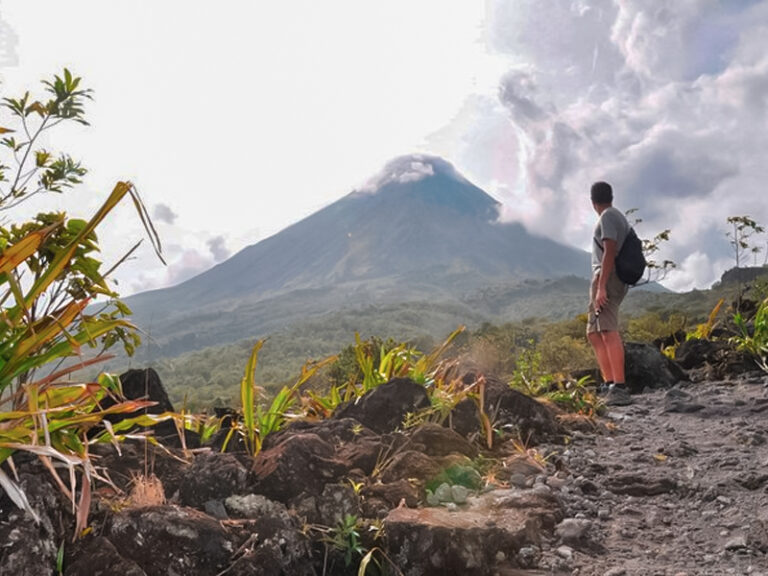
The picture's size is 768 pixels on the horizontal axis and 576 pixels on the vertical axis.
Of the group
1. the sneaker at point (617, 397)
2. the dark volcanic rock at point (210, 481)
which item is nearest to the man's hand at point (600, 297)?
the sneaker at point (617, 397)

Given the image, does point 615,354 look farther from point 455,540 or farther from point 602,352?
point 455,540

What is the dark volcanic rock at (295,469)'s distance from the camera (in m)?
2.52

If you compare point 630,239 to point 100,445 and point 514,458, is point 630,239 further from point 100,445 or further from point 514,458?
point 100,445

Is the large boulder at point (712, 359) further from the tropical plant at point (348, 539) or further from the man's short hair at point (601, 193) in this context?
the tropical plant at point (348, 539)

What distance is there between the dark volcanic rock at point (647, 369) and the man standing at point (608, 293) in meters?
1.28

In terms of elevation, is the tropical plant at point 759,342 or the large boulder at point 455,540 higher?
the large boulder at point 455,540

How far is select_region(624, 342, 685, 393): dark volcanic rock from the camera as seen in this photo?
758 centimetres

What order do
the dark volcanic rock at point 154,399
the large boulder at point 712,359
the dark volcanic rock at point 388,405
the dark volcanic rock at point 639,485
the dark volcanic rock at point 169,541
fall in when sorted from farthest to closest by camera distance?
the large boulder at point 712,359, the dark volcanic rock at point 388,405, the dark volcanic rock at point 639,485, the dark volcanic rock at point 154,399, the dark volcanic rock at point 169,541

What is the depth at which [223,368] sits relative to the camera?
8438cm

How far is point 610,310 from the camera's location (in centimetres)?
623

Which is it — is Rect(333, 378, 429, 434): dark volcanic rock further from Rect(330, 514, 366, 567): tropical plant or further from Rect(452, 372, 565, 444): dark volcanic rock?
Rect(330, 514, 366, 567): tropical plant

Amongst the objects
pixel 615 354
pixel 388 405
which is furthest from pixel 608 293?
pixel 388 405

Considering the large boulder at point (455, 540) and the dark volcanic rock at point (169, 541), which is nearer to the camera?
the dark volcanic rock at point (169, 541)

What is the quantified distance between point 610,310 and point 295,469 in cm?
453
